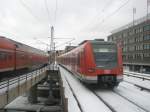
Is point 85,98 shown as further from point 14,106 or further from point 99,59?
point 14,106

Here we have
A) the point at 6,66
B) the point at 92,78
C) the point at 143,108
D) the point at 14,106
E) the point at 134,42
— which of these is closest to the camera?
the point at 143,108

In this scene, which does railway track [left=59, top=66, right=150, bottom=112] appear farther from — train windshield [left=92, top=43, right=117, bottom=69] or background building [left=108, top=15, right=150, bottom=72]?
background building [left=108, top=15, right=150, bottom=72]

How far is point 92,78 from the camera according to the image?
575 inches

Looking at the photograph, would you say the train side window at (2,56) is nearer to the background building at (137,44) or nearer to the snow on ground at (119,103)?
the snow on ground at (119,103)

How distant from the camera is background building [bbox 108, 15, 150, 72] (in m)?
64.9

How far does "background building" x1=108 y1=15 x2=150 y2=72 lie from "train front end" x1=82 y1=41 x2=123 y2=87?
4990 cm

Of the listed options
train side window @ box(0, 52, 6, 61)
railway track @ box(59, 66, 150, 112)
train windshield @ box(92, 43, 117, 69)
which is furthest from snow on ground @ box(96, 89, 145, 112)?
train side window @ box(0, 52, 6, 61)

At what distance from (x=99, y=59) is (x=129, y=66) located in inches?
2471

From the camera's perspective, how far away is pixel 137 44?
7144 cm

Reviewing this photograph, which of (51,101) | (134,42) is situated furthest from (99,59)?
(134,42)

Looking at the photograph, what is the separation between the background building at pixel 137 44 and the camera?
64875 mm

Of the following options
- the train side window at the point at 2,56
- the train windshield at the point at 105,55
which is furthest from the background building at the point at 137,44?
the train side window at the point at 2,56

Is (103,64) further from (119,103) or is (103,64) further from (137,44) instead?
(137,44)

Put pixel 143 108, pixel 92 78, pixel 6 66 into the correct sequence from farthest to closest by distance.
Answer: pixel 6 66 → pixel 92 78 → pixel 143 108
